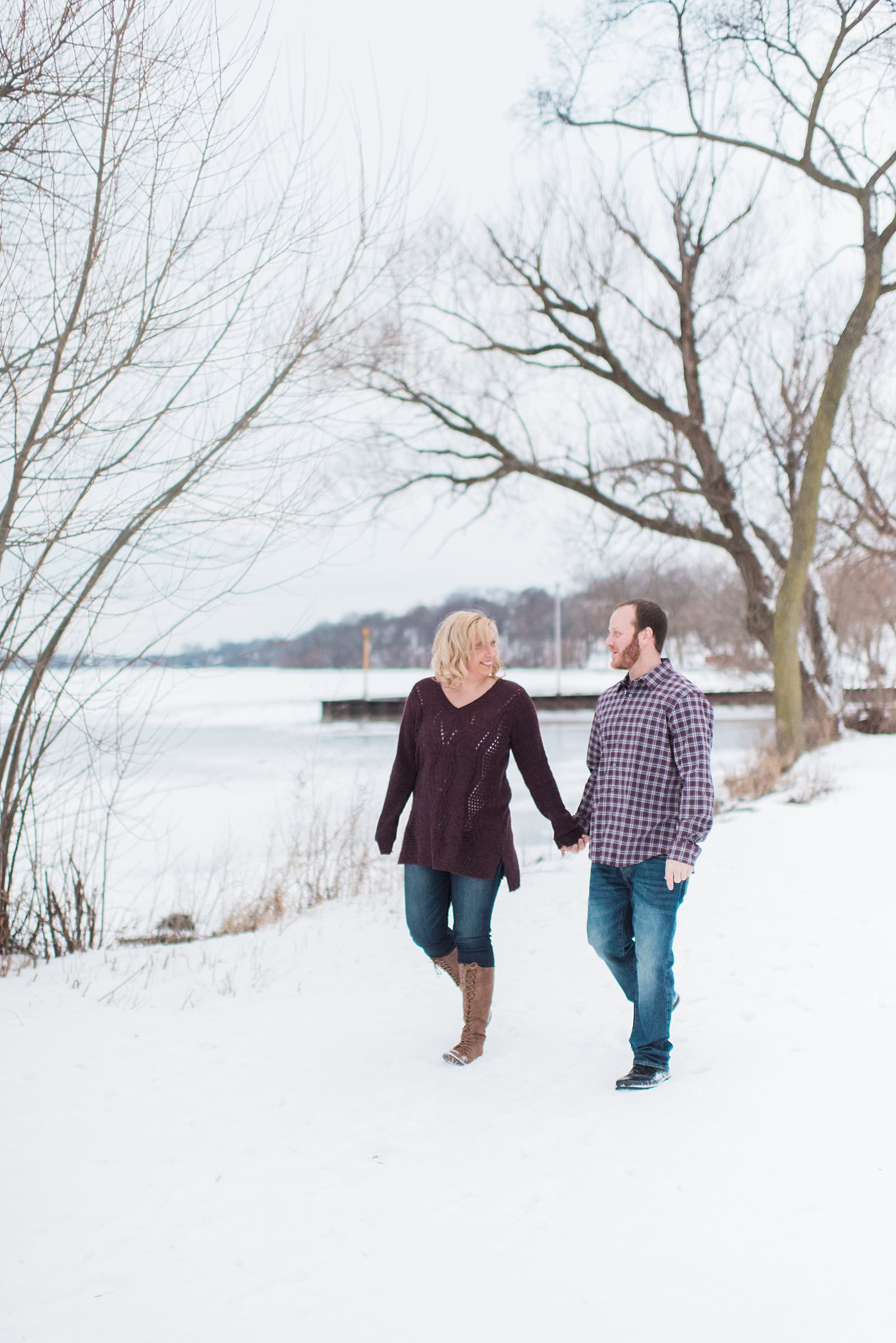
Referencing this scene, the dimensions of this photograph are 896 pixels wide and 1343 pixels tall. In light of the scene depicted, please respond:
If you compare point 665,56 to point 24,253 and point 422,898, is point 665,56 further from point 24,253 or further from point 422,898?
point 422,898

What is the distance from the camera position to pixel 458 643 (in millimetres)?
3629

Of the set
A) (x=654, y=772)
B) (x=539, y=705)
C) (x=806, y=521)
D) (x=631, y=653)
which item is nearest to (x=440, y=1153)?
(x=654, y=772)

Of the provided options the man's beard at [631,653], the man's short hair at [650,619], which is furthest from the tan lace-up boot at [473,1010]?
the man's short hair at [650,619]

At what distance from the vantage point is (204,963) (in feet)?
17.8

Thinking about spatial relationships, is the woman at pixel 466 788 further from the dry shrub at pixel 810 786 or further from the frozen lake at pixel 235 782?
the dry shrub at pixel 810 786

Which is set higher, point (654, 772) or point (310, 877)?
point (654, 772)

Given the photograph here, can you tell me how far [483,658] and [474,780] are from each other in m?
0.43

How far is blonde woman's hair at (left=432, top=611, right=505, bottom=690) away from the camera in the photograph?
3.63 meters

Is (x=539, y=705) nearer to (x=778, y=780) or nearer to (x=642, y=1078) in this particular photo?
(x=778, y=780)

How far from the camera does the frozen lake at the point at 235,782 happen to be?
24.3 ft

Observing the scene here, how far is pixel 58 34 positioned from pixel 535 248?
1170 centimetres

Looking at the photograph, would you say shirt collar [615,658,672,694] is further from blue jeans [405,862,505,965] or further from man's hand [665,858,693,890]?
blue jeans [405,862,505,965]

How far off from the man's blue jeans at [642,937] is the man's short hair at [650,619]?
755 millimetres

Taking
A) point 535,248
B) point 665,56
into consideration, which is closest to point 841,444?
point 535,248
